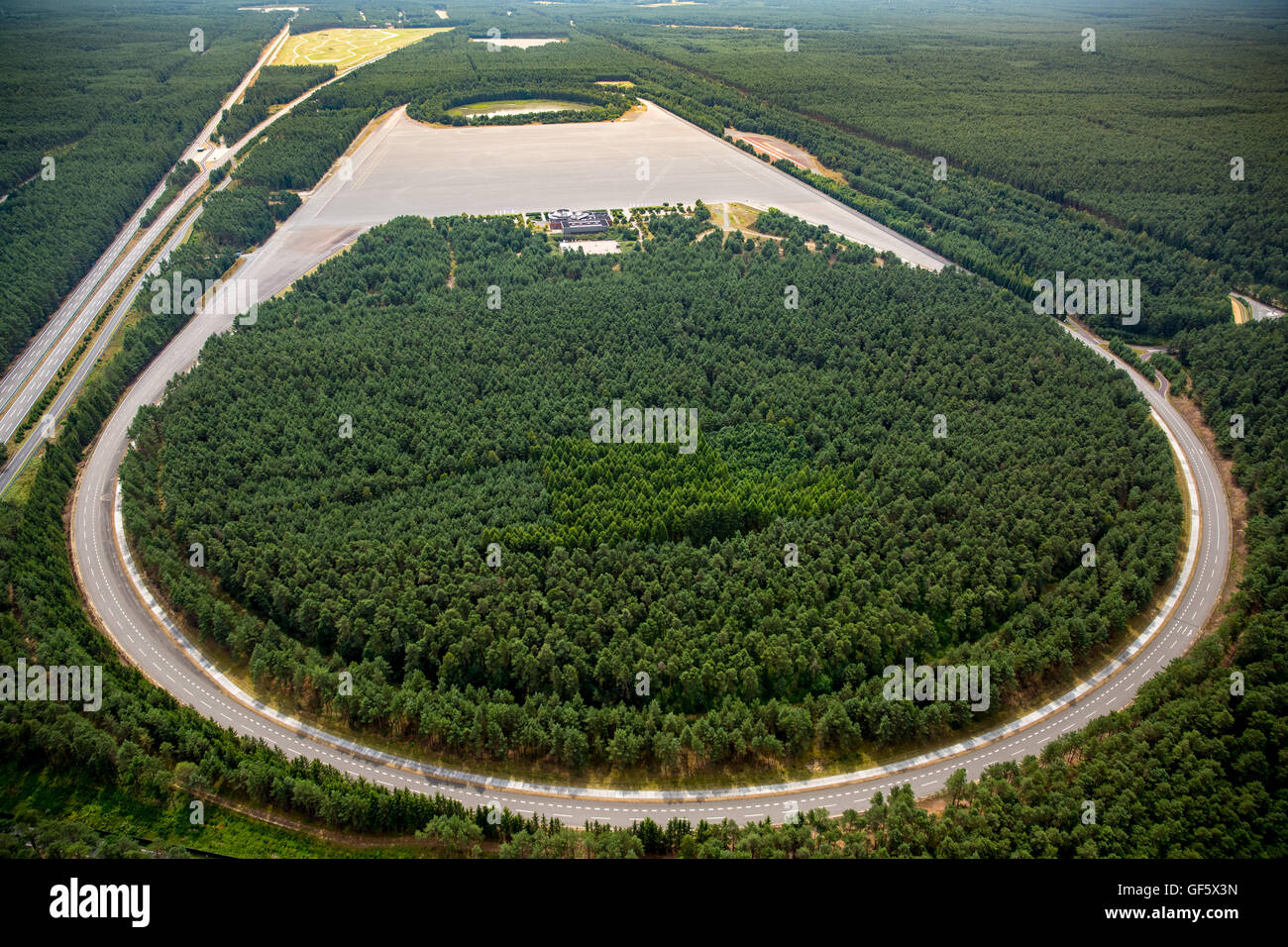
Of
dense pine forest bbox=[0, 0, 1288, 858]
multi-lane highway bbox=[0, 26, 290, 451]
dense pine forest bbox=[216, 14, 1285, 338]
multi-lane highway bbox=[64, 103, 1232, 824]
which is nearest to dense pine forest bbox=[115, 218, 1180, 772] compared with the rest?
dense pine forest bbox=[0, 0, 1288, 858]

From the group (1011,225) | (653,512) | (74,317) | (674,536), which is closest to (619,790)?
(674,536)

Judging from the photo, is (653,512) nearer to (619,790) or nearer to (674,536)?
(674,536)

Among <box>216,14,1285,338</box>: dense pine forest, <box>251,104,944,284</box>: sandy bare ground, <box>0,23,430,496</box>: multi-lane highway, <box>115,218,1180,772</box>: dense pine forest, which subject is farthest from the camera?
<box>251,104,944,284</box>: sandy bare ground

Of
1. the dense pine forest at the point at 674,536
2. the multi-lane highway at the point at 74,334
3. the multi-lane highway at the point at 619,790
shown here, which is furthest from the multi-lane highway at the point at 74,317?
the multi-lane highway at the point at 619,790

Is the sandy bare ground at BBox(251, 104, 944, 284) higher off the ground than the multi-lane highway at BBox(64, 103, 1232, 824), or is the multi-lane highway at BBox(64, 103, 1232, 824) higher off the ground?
the sandy bare ground at BBox(251, 104, 944, 284)

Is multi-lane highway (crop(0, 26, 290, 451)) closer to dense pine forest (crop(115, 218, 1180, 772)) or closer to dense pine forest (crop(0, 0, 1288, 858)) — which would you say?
dense pine forest (crop(0, 0, 1288, 858))
